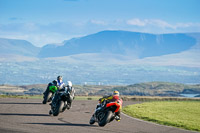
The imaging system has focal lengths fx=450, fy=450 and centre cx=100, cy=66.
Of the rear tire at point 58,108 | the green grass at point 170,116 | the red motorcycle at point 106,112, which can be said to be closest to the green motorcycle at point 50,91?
the green grass at point 170,116

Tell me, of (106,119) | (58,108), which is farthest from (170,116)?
(106,119)

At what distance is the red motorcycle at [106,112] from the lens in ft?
65.1

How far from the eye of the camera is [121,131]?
1836 centimetres

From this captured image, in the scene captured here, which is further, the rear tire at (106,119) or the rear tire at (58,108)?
the rear tire at (58,108)

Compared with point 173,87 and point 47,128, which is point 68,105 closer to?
point 47,128

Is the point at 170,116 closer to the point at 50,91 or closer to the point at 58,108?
the point at 58,108

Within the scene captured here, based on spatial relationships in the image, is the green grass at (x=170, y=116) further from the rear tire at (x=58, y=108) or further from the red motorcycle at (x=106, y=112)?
the rear tire at (x=58, y=108)

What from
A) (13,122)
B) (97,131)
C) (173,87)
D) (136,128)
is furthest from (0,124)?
(173,87)

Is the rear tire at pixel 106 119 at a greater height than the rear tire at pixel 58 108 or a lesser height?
lesser

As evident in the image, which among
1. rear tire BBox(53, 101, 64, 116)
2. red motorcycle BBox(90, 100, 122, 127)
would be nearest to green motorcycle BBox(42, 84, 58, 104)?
rear tire BBox(53, 101, 64, 116)

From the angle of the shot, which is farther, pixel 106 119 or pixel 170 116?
pixel 170 116

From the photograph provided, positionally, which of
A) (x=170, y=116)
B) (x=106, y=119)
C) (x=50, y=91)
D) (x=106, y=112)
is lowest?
(x=170, y=116)

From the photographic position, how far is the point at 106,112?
65.6 feet

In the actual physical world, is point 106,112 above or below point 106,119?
above
